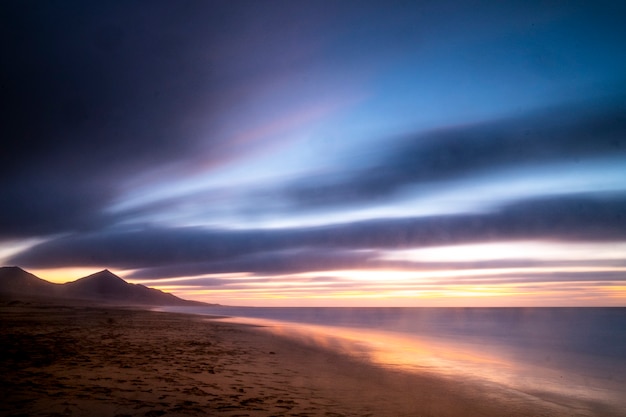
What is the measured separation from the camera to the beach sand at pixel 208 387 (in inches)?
365

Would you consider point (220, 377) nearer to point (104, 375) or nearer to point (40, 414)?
point (104, 375)

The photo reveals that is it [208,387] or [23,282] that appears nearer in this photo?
[208,387]

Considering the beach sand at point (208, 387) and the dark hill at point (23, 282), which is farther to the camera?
the dark hill at point (23, 282)

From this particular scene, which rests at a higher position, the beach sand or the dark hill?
the dark hill

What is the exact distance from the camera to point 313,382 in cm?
1431

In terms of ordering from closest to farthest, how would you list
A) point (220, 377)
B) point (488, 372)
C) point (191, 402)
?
point (191, 402) < point (220, 377) < point (488, 372)

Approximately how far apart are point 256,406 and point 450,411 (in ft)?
18.1

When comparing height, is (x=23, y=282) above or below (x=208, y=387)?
above

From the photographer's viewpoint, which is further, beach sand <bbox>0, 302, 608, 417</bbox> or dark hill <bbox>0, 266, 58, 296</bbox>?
dark hill <bbox>0, 266, 58, 296</bbox>

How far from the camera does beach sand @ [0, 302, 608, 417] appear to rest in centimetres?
927

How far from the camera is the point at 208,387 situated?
1166 centimetres

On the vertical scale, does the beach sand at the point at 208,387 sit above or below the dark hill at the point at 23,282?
below

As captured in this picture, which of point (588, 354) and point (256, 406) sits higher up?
point (256, 406)

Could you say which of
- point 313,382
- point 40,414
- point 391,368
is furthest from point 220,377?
point 391,368
